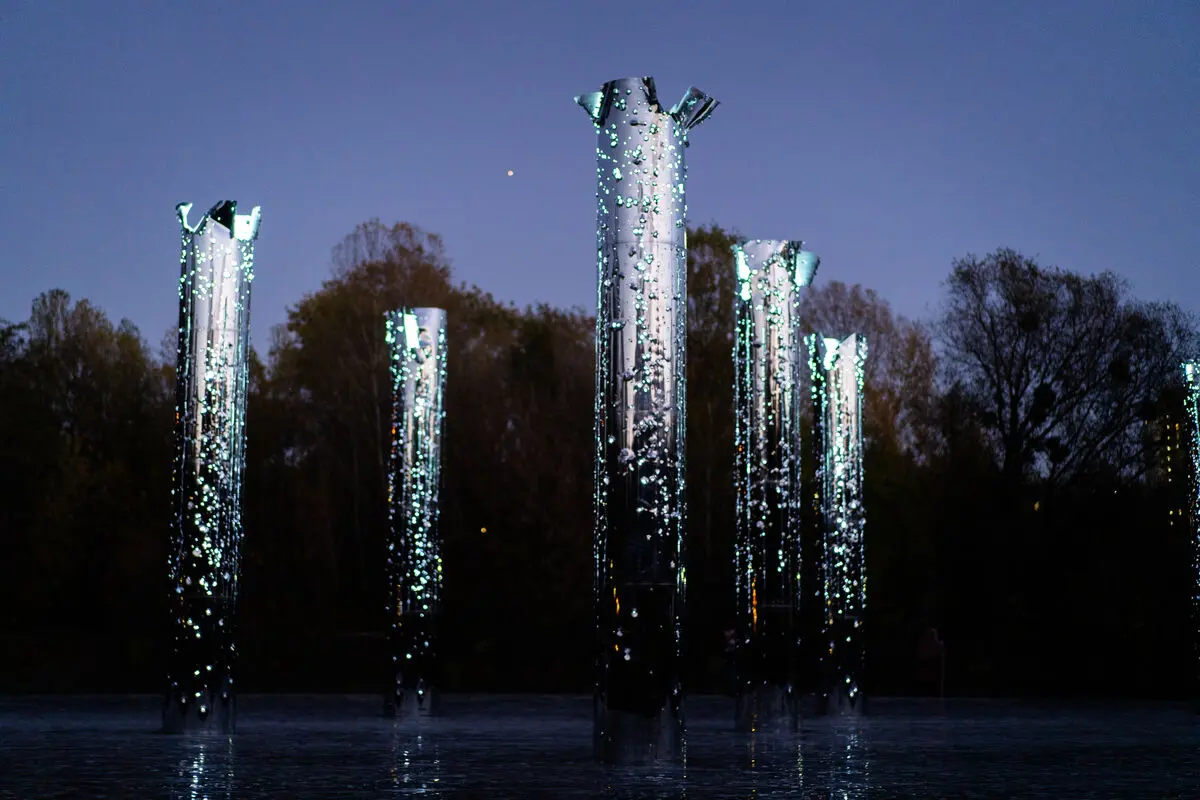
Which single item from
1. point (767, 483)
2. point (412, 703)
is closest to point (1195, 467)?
point (767, 483)

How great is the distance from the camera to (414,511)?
20.7 m

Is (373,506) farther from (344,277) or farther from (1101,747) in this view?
(1101,747)

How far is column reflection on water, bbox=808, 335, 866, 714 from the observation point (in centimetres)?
2050

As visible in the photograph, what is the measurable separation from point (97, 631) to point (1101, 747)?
35.1m

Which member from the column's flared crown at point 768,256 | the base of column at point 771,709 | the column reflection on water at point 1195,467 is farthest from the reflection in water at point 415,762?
the column reflection on water at point 1195,467

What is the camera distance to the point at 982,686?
110ft

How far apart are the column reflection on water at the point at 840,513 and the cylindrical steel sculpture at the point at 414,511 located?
501cm

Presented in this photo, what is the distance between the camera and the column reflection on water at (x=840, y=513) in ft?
67.3

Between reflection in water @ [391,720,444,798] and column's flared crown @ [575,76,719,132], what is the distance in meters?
5.44

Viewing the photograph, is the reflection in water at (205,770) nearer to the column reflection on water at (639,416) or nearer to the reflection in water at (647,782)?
the reflection in water at (647,782)

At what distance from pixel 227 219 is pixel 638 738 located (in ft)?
26.2

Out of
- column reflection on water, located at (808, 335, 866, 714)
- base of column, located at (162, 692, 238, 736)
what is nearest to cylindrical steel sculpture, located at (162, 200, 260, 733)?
base of column, located at (162, 692, 238, 736)

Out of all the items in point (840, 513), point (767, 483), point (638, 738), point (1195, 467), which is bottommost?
point (638, 738)

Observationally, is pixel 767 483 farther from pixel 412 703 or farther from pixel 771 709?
pixel 412 703
